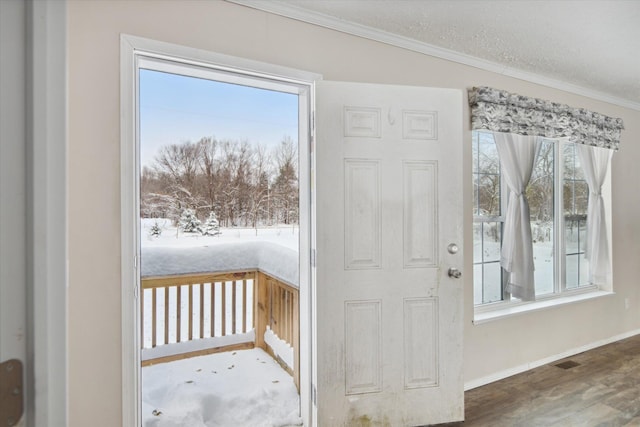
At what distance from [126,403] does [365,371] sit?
125 cm

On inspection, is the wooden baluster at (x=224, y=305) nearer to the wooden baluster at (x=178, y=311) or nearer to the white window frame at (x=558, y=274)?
the wooden baluster at (x=178, y=311)

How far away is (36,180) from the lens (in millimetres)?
491

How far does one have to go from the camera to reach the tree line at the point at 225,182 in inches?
115

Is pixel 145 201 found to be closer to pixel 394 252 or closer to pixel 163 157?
pixel 163 157

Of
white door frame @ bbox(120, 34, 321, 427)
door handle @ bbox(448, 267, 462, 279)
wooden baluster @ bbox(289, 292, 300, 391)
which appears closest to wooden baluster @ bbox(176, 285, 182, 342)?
wooden baluster @ bbox(289, 292, 300, 391)

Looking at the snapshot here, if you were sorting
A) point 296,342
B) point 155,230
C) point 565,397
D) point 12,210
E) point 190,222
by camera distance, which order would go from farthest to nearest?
point 190,222 < point 155,230 < point 296,342 < point 565,397 < point 12,210

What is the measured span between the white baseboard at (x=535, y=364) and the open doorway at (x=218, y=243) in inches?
53.7

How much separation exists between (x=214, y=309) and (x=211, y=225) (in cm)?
92

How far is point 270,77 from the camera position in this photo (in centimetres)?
195

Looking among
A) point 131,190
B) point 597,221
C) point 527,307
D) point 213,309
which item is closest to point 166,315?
point 213,309

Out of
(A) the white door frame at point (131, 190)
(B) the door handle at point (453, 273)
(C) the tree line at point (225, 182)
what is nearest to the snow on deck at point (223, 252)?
(C) the tree line at point (225, 182)

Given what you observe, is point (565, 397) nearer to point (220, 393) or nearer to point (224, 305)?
point (220, 393)

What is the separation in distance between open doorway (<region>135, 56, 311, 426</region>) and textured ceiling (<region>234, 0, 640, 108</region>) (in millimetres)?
1087

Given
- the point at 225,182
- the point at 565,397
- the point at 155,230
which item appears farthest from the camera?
the point at 225,182
